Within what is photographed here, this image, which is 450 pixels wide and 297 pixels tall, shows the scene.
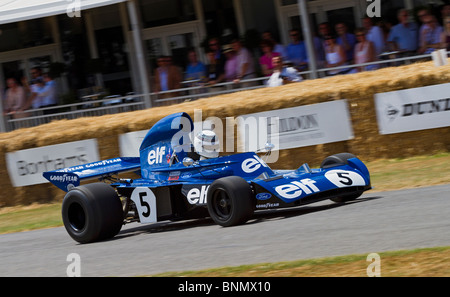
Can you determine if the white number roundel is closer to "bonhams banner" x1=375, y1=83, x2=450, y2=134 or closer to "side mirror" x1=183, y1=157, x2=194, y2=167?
"side mirror" x1=183, y1=157, x2=194, y2=167

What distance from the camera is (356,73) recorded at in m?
12.4

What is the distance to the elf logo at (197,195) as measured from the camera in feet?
27.1

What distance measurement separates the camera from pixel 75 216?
869 centimetres

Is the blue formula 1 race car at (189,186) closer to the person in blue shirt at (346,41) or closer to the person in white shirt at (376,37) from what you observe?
the person in white shirt at (376,37)

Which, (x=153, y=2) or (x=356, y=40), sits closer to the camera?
(x=356, y=40)

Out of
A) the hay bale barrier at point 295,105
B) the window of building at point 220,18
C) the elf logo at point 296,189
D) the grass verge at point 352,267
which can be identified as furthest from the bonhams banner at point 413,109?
the window of building at point 220,18

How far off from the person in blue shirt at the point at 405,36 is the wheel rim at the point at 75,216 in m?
6.83

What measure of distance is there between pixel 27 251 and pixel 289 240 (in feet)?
11.6

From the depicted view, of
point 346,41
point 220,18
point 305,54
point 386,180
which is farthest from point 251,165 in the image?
point 220,18

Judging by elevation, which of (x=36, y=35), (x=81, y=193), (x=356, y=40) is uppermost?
(x=36, y=35)

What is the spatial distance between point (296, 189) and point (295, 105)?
4.28m

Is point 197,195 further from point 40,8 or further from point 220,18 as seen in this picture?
point 220,18
